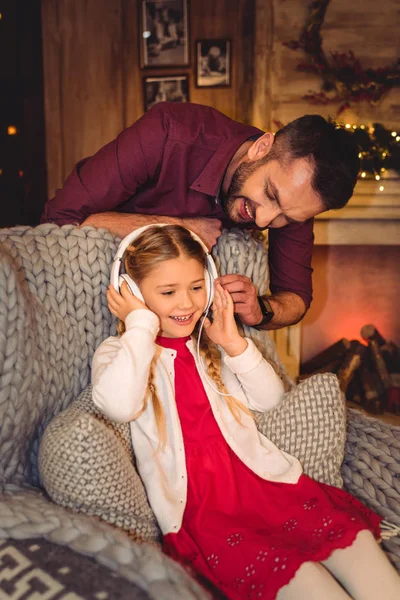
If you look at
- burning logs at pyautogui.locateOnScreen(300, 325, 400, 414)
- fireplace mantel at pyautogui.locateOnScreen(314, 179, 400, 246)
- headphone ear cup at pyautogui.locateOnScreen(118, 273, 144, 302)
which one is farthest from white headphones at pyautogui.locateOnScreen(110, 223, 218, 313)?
burning logs at pyautogui.locateOnScreen(300, 325, 400, 414)

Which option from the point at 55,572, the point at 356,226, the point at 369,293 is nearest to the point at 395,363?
the point at 369,293

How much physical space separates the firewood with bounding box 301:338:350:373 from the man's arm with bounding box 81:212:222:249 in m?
1.73

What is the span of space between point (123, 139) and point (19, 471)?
2.93ft

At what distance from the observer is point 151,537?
1064 mm

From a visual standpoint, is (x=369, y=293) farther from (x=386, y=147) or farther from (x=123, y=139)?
(x=123, y=139)

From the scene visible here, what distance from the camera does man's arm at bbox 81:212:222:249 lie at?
1.40 metres

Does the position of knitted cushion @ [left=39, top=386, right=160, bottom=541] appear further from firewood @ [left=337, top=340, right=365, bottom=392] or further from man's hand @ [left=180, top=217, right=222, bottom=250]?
firewood @ [left=337, top=340, right=365, bottom=392]

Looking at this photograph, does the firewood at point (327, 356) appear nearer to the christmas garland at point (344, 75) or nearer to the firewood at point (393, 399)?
the firewood at point (393, 399)

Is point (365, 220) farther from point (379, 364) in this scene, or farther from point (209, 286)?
point (209, 286)

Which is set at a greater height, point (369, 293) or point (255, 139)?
point (255, 139)

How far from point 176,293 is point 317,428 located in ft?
1.44

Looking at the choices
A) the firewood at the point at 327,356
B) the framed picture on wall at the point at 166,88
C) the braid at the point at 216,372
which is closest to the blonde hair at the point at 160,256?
the braid at the point at 216,372

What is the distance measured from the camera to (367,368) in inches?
116

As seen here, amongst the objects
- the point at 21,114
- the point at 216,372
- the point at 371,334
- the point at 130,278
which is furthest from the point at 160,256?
the point at 21,114
